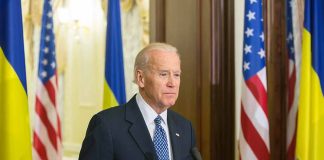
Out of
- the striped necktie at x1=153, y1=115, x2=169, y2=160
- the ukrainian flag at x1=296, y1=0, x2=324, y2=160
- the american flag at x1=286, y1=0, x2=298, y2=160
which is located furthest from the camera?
the american flag at x1=286, y1=0, x2=298, y2=160

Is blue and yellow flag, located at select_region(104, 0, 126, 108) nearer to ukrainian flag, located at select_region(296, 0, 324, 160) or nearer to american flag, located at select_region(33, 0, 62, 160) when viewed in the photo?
american flag, located at select_region(33, 0, 62, 160)

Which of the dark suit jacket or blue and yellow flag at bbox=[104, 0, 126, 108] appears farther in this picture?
blue and yellow flag at bbox=[104, 0, 126, 108]

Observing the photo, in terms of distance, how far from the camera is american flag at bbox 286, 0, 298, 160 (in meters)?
3.92

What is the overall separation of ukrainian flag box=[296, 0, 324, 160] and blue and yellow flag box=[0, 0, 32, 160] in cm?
205

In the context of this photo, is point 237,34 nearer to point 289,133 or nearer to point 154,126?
point 289,133

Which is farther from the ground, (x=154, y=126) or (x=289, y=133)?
(x=154, y=126)

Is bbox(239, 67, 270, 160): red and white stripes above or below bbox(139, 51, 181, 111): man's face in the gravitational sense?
below

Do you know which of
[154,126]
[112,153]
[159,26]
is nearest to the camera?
[112,153]

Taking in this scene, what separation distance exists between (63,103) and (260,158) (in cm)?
474

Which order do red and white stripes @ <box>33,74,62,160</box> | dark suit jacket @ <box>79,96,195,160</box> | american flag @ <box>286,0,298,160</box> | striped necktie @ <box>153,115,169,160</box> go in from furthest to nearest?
red and white stripes @ <box>33,74,62,160</box>
american flag @ <box>286,0,298,160</box>
striped necktie @ <box>153,115,169,160</box>
dark suit jacket @ <box>79,96,195,160</box>

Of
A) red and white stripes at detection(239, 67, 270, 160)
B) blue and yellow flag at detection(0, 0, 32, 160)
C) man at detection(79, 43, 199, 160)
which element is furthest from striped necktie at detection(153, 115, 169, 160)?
red and white stripes at detection(239, 67, 270, 160)

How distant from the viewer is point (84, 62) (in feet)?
24.5

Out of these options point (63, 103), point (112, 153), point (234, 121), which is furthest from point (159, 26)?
point (63, 103)

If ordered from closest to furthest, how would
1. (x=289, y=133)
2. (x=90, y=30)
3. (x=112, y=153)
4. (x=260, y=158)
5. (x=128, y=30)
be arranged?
(x=112, y=153)
(x=260, y=158)
(x=289, y=133)
(x=128, y=30)
(x=90, y=30)
